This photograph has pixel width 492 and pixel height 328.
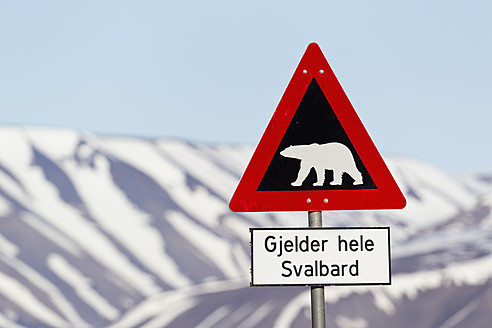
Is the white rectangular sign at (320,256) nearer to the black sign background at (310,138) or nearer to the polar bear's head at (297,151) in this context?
the black sign background at (310,138)

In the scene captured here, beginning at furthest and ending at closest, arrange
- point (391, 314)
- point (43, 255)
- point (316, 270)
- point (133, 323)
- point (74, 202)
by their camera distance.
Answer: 1. point (74, 202)
2. point (43, 255)
3. point (133, 323)
4. point (391, 314)
5. point (316, 270)

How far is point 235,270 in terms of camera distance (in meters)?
112

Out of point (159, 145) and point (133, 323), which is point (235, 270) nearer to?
point (159, 145)

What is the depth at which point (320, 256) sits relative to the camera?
5738 millimetres

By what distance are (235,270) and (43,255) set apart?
69.0ft

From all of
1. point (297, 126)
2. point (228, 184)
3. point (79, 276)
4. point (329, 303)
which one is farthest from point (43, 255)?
point (297, 126)

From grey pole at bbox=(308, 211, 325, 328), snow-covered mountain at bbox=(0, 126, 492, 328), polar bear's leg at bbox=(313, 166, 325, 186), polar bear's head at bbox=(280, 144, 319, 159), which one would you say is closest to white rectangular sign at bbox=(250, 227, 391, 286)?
grey pole at bbox=(308, 211, 325, 328)

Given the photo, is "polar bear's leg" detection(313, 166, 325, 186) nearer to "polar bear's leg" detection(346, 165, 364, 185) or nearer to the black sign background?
the black sign background

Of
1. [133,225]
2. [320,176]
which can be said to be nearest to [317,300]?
[320,176]

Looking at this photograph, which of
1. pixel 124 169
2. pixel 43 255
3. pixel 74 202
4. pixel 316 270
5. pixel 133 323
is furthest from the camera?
pixel 124 169

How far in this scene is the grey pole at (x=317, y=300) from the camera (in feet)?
18.2

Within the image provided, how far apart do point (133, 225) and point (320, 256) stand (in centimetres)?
10548

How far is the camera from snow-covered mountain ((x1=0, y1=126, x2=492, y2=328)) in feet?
290

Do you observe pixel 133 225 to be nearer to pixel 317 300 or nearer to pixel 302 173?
pixel 302 173
